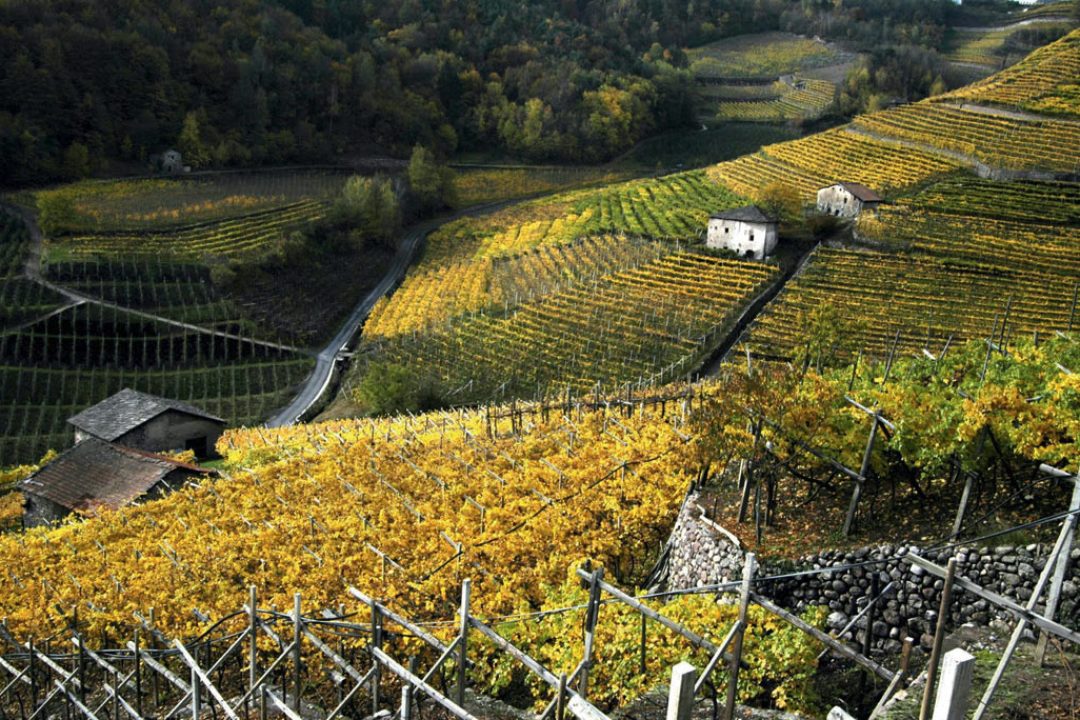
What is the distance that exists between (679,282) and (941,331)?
1438 centimetres

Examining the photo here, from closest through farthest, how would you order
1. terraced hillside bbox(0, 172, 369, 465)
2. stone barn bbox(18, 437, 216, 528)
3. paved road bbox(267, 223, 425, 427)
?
stone barn bbox(18, 437, 216, 528) < paved road bbox(267, 223, 425, 427) < terraced hillside bbox(0, 172, 369, 465)

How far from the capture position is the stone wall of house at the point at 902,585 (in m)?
13.0

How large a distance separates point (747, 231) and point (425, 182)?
42.3 meters

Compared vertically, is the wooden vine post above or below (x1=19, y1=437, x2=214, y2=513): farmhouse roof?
above

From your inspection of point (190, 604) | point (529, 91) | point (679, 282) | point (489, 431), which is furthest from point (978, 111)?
point (190, 604)

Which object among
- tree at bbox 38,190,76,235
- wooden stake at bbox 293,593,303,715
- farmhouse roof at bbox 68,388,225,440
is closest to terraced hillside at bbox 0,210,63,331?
tree at bbox 38,190,76,235

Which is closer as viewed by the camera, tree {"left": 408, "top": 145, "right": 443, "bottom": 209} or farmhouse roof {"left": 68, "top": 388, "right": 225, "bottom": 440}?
farmhouse roof {"left": 68, "top": 388, "right": 225, "bottom": 440}

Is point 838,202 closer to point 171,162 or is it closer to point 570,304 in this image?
point 570,304

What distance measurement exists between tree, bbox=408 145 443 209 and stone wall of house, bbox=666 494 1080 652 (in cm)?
7921

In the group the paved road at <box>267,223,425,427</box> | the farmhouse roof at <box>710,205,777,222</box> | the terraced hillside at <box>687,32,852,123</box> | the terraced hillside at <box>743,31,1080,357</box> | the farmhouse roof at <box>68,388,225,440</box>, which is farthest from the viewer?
the terraced hillside at <box>687,32,852,123</box>

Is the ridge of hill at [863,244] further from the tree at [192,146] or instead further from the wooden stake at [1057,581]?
the wooden stake at [1057,581]

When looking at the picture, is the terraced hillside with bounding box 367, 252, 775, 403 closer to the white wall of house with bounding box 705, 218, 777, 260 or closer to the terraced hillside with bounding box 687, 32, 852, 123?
the white wall of house with bounding box 705, 218, 777, 260

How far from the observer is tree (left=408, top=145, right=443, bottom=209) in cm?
9106

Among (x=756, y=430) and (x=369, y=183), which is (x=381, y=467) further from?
(x=369, y=183)
